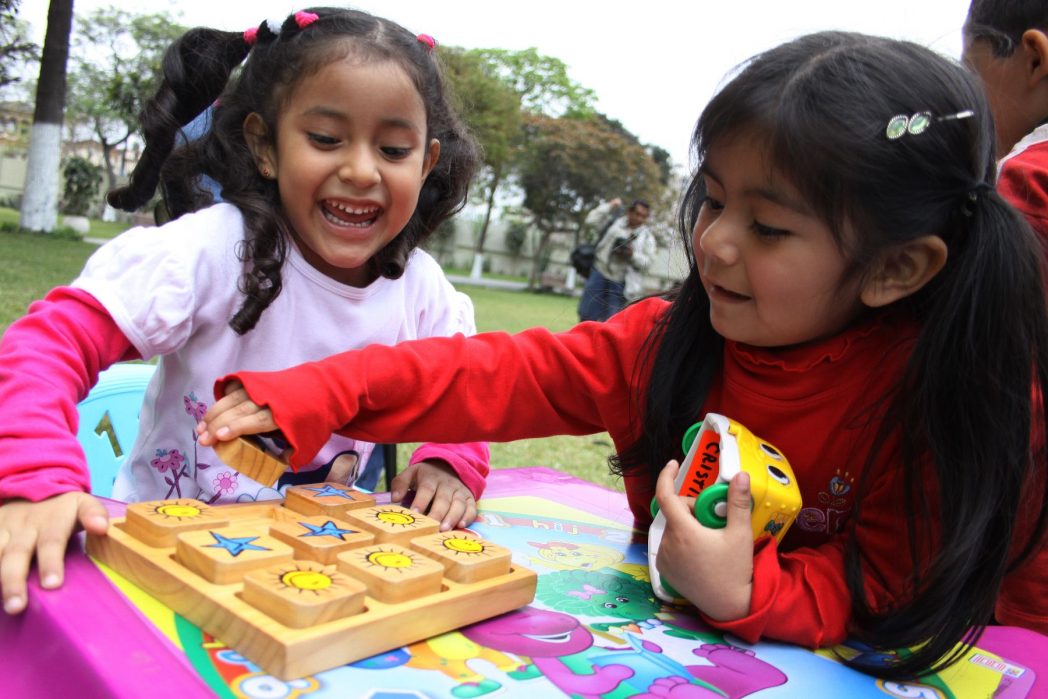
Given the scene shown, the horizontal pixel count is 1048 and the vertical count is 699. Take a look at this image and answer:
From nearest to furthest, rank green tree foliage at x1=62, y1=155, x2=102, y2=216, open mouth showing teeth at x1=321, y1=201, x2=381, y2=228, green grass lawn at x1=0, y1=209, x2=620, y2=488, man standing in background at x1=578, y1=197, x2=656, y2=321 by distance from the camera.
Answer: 1. open mouth showing teeth at x1=321, y1=201, x2=381, y2=228
2. green grass lawn at x1=0, y1=209, x2=620, y2=488
3. man standing in background at x1=578, y1=197, x2=656, y2=321
4. green tree foliage at x1=62, y1=155, x2=102, y2=216

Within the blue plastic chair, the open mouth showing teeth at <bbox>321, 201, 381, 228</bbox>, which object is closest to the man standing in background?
the blue plastic chair

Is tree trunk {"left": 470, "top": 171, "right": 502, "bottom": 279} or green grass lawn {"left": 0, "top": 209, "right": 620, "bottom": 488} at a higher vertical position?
tree trunk {"left": 470, "top": 171, "right": 502, "bottom": 279}

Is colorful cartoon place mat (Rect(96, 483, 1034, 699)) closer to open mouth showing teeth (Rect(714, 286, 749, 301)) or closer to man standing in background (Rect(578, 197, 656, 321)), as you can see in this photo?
open mouth showing teeth (Rect(714, 286, 749, 301))

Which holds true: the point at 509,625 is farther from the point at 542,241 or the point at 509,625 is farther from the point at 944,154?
the point at 542,241

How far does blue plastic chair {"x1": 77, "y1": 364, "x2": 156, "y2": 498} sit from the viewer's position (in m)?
1.59

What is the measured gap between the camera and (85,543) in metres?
0.77

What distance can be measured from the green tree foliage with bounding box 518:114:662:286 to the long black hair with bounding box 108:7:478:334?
17.3m

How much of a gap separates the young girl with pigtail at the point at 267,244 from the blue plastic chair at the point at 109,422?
Result: 32 cm

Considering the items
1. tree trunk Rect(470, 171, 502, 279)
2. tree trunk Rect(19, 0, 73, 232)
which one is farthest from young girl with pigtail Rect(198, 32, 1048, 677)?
tree trunk Rect(470, 171, 502, 279)

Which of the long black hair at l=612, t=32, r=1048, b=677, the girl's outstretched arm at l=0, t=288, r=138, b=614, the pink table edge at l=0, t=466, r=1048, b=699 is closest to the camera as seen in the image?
the pink table edge at l=0, t=466, r=1048, b=699

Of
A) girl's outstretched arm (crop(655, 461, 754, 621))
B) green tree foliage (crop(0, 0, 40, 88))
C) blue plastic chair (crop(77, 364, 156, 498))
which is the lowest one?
blue plastic chair (crop(77, 364, 156, 498))

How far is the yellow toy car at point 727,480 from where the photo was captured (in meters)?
0.79

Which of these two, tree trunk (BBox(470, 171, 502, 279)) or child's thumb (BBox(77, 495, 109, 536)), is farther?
tree trunk (BBox(470, 171, 502, 279))

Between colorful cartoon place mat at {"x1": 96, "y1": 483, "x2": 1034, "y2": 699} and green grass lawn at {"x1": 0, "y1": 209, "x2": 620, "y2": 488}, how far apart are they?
2.21 feet
